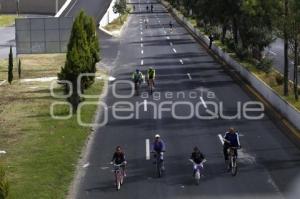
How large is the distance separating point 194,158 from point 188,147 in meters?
4.49

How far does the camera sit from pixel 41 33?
45125 mm

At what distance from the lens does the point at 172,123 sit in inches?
1110

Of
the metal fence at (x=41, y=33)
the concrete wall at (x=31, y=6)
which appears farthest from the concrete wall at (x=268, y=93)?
the concrete wall at (x=31, y=6)

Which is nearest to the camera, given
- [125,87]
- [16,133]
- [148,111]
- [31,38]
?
[16,133]

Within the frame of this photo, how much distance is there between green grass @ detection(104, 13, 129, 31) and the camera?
8566cm

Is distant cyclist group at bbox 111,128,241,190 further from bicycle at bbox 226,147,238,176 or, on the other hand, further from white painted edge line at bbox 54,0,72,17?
white painted edge line at bbox 54,0,72,17

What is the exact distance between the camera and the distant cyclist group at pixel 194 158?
18828 millimetres

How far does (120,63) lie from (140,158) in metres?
30.0

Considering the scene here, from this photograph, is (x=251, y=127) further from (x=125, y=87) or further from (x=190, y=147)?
(x=125, y=87)

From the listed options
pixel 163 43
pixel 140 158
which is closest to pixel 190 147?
pixel 140 158

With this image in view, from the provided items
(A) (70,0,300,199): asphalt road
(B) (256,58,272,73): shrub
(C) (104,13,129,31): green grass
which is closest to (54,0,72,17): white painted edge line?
(C) (104,13,129,31): green grass

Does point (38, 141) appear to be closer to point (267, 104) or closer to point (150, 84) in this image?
point (150, 84)

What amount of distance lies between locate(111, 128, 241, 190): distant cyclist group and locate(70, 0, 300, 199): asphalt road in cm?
29

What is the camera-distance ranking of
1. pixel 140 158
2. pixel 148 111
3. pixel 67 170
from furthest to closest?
pixel 148 111 → pixel 140 158 → pixel 67 170
